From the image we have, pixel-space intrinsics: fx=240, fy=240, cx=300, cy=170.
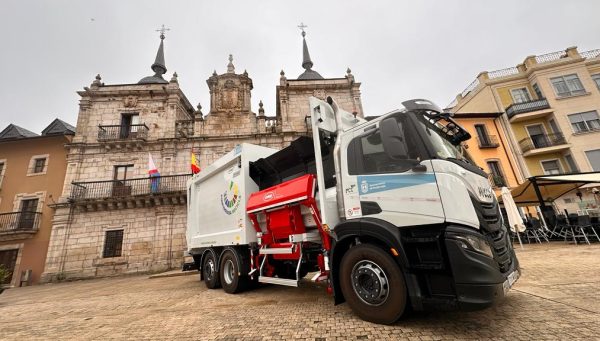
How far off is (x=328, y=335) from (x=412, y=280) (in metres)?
1.18

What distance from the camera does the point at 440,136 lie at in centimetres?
355

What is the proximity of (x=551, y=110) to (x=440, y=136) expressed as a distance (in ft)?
84.9

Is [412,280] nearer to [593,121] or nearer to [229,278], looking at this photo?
[229,278]

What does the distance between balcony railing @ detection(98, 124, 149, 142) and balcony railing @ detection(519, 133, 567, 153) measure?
3072cm

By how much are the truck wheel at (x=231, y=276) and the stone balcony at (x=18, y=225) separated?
18.6 m

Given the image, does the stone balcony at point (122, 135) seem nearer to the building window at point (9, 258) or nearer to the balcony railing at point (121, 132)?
the balcony railing at point (121, 132)

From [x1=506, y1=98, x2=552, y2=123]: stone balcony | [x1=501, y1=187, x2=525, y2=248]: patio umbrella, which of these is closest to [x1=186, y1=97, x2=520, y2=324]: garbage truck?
[x1=501, y1=187, x2=525, y2=248]: patio umbrella

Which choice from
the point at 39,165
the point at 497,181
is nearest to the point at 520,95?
the point at 497,181

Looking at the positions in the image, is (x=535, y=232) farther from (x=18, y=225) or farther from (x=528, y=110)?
(x=18, y=225)

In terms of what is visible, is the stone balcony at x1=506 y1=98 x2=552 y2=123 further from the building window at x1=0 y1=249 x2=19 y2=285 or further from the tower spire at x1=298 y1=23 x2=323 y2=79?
the building window at x1=0 y1=249 x2=19 y2=285

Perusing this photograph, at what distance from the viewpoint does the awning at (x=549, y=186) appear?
1003 cm

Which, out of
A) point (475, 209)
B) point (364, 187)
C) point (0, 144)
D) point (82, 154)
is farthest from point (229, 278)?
point (0, 144)

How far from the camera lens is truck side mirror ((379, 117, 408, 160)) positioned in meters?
2.98

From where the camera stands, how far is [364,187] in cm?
344
